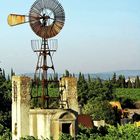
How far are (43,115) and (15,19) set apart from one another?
4.27 m

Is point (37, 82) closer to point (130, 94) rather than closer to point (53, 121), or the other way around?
point (53, 121)

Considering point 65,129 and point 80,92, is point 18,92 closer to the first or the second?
point 65,129

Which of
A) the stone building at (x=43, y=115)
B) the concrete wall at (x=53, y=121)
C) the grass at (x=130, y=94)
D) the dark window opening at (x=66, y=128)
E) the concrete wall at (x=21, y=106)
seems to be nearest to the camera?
the concrete wall at (x=53, y=121)

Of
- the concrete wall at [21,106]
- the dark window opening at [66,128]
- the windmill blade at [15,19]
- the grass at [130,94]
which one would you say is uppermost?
the windmill blade at [15,19]

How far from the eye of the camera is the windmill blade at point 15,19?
21.9 m

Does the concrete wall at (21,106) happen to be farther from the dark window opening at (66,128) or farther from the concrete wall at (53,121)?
the dark window opening at (66,128)

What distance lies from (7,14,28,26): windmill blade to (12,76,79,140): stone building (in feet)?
7.32

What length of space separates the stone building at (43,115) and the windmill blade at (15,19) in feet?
7.32

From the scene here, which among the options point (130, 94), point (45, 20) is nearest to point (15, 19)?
point (45, 20)

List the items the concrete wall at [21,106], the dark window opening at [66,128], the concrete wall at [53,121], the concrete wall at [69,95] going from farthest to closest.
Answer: the concrete wall at [69,95]
the concrete wall at [21,106]
the dark window opening at [66,128]
the concrete wall at [53,121]

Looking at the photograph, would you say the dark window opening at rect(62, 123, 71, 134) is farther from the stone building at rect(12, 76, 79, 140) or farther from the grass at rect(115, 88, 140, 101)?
the grass at rect(115, 88, 140, 101)

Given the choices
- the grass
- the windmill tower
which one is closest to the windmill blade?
the windmill tower

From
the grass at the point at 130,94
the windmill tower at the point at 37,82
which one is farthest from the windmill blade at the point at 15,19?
the grass at the point at 130,94

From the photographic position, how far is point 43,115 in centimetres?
2048
